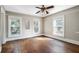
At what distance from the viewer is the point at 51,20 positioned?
4.98 meters

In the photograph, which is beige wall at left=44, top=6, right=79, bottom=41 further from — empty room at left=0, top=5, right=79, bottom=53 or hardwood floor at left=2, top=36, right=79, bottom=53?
hardwood floor at left=2, top=36, right=79, bottom=53

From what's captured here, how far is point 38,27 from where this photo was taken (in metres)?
5.77

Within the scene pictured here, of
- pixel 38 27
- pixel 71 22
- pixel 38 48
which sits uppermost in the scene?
pixel 71 22

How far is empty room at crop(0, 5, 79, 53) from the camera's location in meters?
2.95

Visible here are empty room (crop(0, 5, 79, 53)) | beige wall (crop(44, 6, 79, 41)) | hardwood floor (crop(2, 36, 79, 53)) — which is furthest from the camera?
beige wall (crop(44, 6, 79, 41))

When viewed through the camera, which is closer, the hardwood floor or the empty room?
the hardwood floor

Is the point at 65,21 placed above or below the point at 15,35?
above

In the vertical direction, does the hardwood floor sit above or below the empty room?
below

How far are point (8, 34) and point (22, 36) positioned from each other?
90cm

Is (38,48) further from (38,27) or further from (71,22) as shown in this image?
(38,27)

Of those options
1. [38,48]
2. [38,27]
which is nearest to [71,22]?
[38,48]

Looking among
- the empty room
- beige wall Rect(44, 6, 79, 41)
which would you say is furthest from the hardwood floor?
beige wall Rect(44, 6, 79, 41)
